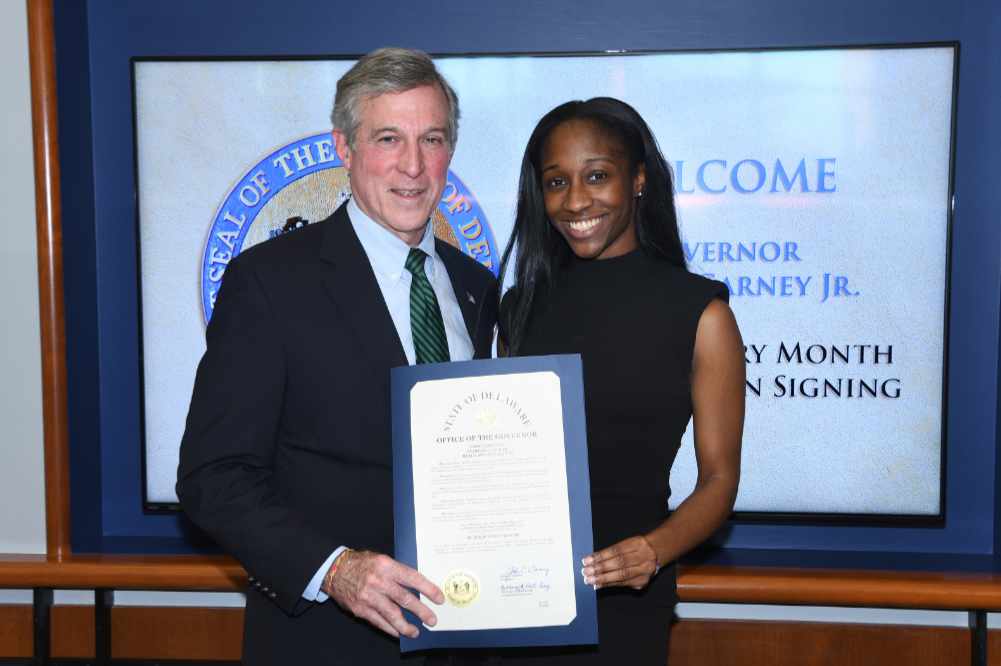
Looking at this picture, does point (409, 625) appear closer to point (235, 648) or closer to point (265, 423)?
point (265, 423)

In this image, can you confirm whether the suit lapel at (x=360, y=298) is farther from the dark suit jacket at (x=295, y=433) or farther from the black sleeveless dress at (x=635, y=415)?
the black sleeveless dress at (x=635, y=415)

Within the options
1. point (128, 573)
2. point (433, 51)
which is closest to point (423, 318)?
point (433, 51)

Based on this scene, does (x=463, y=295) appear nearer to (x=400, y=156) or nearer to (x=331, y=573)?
(x=400, y=156)

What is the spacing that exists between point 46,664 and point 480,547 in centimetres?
248

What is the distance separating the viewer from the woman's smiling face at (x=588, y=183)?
5.71 feet

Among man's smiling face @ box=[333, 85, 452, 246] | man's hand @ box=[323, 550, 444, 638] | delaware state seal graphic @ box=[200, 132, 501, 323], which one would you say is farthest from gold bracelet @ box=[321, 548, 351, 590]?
delaware state seal graphic @ box=[200, 132, 501, 323]

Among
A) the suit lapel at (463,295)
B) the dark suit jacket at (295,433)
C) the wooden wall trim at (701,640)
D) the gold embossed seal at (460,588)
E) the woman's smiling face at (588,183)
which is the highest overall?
the woman's smiling face at (588,183)

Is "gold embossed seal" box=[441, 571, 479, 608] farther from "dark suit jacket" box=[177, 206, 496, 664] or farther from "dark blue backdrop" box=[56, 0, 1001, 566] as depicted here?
"dark blue backdrop" box=[56, 0, 1001, 566]

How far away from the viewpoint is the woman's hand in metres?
1.50

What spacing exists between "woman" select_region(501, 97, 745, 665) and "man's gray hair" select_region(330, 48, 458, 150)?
275mm

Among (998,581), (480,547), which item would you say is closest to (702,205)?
(998,581)

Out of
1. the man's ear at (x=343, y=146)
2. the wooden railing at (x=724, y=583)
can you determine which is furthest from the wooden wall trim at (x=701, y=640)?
the man's ear at (x=343, y=146)

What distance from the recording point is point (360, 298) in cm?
158

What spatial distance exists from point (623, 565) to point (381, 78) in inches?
33.1
